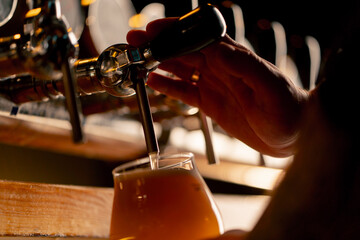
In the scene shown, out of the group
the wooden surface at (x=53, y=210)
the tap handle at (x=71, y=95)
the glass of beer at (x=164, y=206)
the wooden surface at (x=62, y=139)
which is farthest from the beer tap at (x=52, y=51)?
the wooden surface at (x=62, y=139)

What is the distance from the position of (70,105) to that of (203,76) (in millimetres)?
378

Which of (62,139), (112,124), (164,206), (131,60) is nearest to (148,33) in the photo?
(131,60)

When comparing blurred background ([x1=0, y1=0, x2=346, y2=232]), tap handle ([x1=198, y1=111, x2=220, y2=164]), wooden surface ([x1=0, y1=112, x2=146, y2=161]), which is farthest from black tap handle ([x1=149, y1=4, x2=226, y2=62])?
wooden surface ([x1=0, y1=112, x2=146, y2=161])

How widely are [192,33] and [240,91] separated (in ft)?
Result: 1.07

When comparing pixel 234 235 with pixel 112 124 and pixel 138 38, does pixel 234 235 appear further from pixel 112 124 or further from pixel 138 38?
pixel 112 124

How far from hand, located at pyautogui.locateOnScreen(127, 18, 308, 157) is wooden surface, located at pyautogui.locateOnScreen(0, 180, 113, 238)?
0.25 metres

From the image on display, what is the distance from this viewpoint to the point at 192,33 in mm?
430

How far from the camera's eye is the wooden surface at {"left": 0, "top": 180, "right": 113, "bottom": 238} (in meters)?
0.60

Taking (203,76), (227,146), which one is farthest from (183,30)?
(227,146)

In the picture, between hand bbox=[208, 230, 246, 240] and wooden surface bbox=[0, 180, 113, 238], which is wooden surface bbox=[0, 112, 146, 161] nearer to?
wooden surface bbox=[0, 180, 113, 238]

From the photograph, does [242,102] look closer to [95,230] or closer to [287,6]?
[95,230]

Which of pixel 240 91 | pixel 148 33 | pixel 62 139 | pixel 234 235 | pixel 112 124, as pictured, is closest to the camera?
pixel 234 235

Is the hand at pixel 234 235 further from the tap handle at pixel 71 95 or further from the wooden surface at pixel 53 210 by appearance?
the wooden surface at pixel 53 210

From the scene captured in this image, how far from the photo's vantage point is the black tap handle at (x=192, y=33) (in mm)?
424
